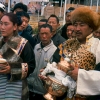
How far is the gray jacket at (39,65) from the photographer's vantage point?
436 centimetres

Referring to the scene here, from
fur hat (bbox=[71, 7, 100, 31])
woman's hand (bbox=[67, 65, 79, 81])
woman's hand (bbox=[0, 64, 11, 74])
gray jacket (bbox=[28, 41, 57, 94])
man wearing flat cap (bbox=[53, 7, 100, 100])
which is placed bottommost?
gray jacket (bbox=[28, 41, 57, 94])

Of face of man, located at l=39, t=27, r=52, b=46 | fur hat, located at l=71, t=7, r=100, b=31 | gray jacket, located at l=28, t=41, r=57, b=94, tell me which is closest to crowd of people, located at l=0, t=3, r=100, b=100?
fur hat, located at l=71, t=7, r=100, b=31

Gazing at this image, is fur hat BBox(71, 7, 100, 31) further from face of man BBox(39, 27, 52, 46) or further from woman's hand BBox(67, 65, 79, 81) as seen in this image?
face of man BBox(39, 27, 52, 46)

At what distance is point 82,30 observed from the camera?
2994 millimetres

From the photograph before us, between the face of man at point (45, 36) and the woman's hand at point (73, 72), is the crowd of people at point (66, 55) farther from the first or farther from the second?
the face of man at point (45, 36)

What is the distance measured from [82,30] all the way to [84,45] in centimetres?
16

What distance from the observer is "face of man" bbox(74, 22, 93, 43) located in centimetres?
299

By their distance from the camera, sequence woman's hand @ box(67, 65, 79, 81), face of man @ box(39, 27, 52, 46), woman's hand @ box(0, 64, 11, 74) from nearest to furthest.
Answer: woman's hand @ box(67, 65, 79, 81) < woman's hand @ box(0, 64, 11, 74) < face of man @ box(39, 27, 52, 46)

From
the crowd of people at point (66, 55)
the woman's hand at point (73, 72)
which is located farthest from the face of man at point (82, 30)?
the woman's hand at point (73, 72)

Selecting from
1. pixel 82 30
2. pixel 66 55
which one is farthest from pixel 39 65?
pixel 82 30

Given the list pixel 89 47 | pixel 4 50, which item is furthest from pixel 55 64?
pixel 4 50

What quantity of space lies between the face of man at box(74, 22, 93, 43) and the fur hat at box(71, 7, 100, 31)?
36 millimetres

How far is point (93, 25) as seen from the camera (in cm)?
302

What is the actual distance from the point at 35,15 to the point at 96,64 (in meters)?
17.1
